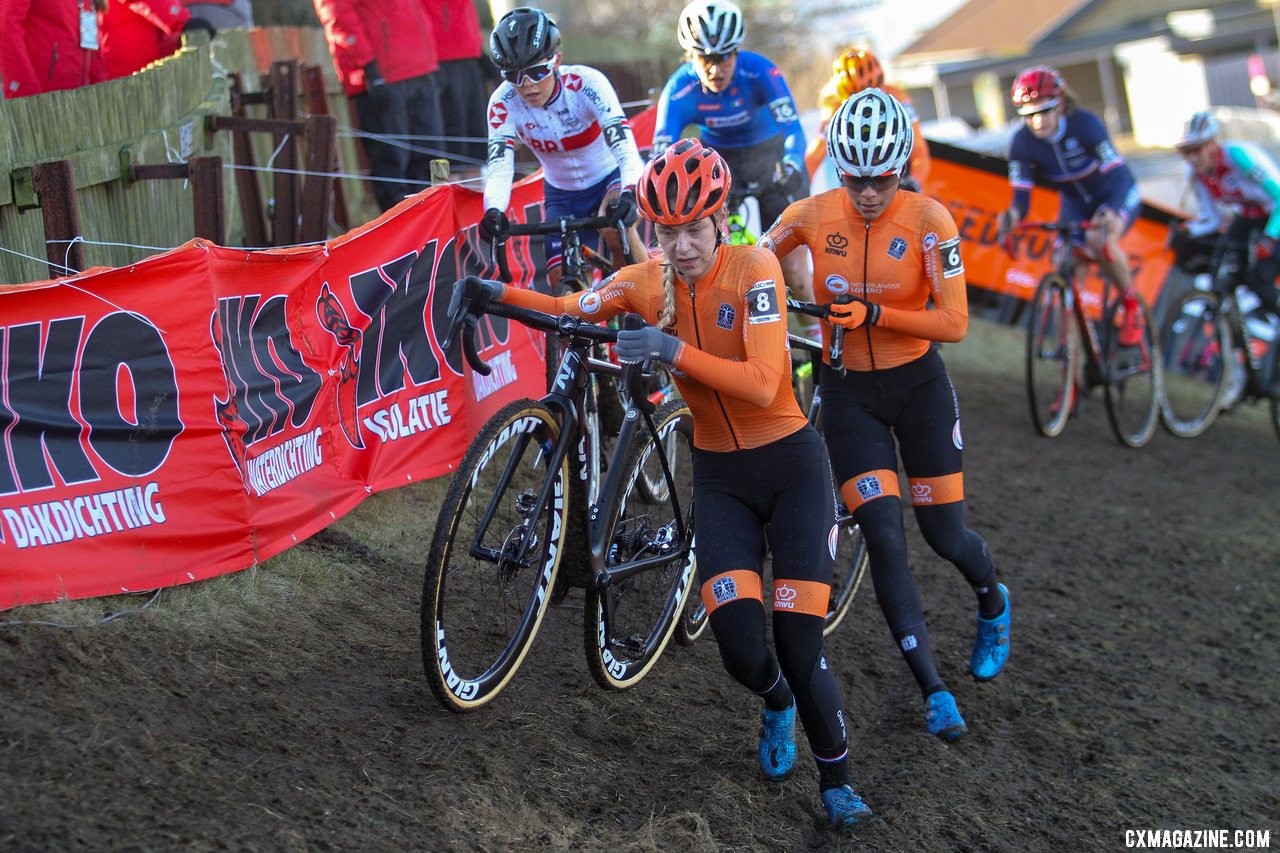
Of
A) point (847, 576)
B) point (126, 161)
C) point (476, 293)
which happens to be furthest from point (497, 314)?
point (126, 161)

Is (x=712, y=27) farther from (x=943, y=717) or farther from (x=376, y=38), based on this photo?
(x=943, y=717)

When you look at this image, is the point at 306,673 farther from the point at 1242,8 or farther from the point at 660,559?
the point at 1242,8

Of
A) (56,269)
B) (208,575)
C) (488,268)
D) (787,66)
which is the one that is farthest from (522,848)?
(787,66)

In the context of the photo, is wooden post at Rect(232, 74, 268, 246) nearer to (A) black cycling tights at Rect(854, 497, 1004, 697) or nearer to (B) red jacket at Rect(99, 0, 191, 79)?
(B) red jacket at Rect(99, 0, 191, 79)

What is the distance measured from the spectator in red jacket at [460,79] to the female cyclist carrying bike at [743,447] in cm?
562

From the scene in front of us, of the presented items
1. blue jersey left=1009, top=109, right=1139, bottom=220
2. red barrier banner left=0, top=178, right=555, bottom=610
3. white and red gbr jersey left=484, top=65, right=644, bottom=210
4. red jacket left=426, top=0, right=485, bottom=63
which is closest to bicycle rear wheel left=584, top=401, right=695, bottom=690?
red barrier banner left=0, top=178, right=555, bottom=610

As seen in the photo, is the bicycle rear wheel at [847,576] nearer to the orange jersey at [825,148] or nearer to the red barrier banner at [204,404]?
the red barrier banner at [204,404]

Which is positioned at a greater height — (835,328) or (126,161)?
(126,161)

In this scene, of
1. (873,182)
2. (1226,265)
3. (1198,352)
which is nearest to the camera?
(873,182)

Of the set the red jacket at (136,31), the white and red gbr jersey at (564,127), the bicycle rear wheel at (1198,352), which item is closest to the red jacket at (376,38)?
the red jacket at (136,31)

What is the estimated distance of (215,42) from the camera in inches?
355

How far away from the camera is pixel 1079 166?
1076cm

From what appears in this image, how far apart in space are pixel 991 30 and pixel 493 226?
45.2m

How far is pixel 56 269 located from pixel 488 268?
258cm
